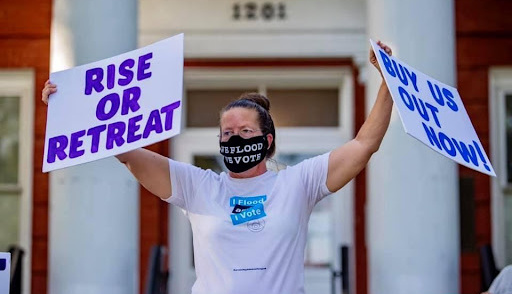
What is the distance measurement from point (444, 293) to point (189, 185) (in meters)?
2.68

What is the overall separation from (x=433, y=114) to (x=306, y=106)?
4543mm

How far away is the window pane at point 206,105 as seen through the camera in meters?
8.18

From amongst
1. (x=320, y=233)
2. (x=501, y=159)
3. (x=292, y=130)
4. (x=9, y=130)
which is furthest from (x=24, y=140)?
(x=501, y=159)

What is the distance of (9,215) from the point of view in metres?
7.76

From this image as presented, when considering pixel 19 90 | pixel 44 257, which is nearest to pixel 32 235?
pixel 44 257

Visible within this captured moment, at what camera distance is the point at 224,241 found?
337cm

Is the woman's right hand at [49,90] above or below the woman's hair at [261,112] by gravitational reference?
above

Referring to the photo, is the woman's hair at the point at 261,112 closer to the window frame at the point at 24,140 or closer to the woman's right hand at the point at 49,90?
the woman's right hand at the point at 49,90

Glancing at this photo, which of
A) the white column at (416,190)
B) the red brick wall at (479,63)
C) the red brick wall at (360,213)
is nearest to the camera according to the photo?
the white column at (416,190)

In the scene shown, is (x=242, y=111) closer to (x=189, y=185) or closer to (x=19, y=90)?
(x=189, y=185)

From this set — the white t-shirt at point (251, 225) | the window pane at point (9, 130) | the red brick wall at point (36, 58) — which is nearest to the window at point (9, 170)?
the window pane at point (9, 130)

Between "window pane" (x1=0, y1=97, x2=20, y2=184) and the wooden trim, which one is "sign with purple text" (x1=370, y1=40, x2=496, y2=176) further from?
"window pane" (x1=0, y1=97, x2=20, y2=184)

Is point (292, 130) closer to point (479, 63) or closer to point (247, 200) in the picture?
point (479, 63)

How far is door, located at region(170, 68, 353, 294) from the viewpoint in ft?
26.3
